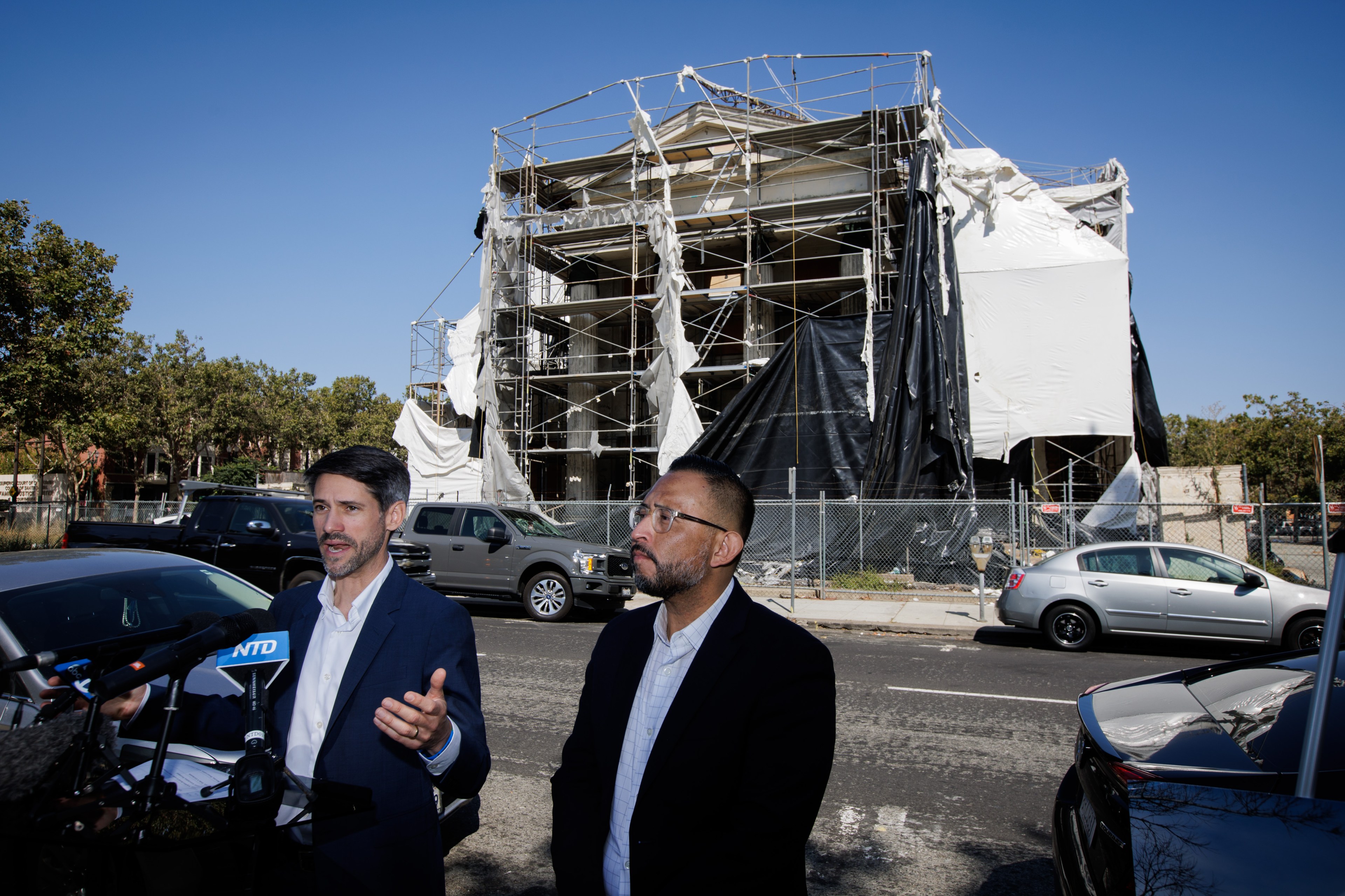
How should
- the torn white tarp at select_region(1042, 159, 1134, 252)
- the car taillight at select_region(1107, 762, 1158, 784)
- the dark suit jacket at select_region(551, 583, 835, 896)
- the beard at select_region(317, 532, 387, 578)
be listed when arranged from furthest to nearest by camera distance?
the torn white tarp at select_region(1042, 159, 1134, 252)
the car taillight at select_region(1107, 762, 1158, 784)
the beard at select_region(317, 532, 387, 578)
the dark suit jacket at select_region(551, 583, 835, 896)

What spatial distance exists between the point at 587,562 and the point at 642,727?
10333mm

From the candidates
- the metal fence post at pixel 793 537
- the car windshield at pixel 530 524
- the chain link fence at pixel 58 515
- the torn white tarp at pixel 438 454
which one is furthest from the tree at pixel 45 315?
the metal fence post at pixel 793 537

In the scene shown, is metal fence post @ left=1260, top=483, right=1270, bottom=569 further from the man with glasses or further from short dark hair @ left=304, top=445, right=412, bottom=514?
short dark hair @ left=304, top=445, right=412, bottom=514

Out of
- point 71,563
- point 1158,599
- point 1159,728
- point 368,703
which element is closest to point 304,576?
point 71,563

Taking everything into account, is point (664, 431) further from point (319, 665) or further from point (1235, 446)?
point (1235, 446)

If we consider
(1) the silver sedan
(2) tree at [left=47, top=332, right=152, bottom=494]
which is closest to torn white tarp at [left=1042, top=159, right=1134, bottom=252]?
(1) the silver sedan

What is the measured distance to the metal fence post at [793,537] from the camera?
13.4 meters

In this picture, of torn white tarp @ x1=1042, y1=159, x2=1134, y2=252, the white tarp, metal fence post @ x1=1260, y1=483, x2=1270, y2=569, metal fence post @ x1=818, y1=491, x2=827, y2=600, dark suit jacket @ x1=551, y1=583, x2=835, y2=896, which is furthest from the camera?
torn white tarp @ x1=1042, y1=159, x2=1134, y2=252

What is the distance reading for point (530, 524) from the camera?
44.6ft

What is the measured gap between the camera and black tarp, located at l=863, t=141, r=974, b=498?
55.8ft

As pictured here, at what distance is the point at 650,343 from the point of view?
894 inches

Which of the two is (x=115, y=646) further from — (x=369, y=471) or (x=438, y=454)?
(x=438, y=454)

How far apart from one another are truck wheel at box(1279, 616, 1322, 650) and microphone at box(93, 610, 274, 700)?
36.5ft

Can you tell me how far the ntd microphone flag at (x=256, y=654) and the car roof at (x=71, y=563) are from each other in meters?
3.03
